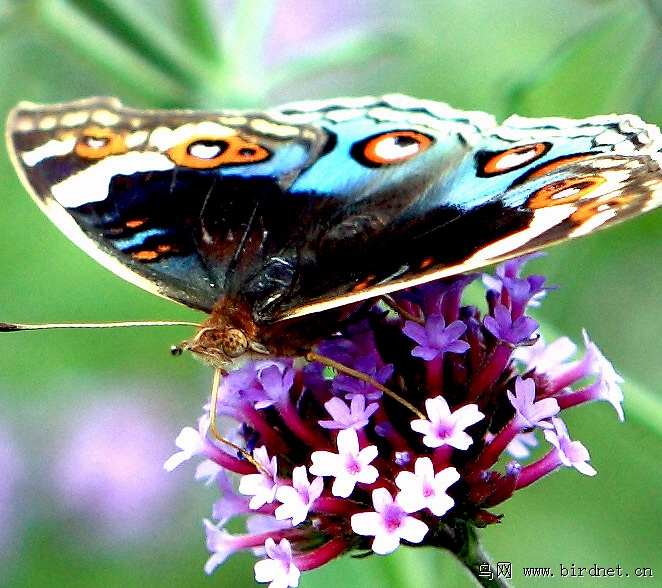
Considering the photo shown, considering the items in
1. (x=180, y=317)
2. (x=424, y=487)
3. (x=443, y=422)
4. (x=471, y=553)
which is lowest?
(x=471, y=553)

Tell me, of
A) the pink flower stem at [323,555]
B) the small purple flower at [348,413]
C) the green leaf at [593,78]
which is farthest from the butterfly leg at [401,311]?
the green leaf at [593,78]

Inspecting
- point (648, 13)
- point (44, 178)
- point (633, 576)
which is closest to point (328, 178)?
point (44, 178)

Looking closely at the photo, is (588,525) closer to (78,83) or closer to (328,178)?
(328,178)

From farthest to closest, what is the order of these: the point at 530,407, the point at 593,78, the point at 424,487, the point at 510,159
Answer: the point at 593,78 → the point at 510,159 → the point at 530,407 → the point at 424,487

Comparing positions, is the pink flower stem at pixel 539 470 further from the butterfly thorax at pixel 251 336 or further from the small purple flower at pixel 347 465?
the butterfly thorax at pixel 251 336

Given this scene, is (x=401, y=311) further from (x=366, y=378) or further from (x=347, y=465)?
(x=347, y=465)

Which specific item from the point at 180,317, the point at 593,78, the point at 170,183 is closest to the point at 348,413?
the point at 170,183
